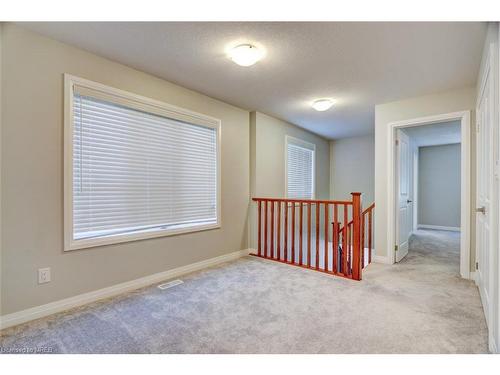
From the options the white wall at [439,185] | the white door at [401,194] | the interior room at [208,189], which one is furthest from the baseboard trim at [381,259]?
the white wall at [439,185]

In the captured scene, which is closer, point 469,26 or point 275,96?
point 469,26

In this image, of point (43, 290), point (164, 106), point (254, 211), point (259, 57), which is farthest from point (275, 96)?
point (43, 290)

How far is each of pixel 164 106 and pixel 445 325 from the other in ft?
10.9

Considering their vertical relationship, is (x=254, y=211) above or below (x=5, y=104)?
below

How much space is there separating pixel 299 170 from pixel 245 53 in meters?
3.34

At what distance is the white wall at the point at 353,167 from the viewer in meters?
5.94

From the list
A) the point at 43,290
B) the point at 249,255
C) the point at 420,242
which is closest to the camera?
the point at 43,290

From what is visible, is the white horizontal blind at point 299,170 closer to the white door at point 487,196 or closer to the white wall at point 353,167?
the white wall at point 353,167

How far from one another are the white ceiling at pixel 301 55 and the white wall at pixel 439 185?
456cm

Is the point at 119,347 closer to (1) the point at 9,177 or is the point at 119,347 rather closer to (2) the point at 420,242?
(1) the point at 9,177

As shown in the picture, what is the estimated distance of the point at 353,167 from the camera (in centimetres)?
618

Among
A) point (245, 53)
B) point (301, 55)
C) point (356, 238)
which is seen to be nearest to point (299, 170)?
point (356, 238)

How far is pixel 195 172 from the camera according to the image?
3418 millimetres
